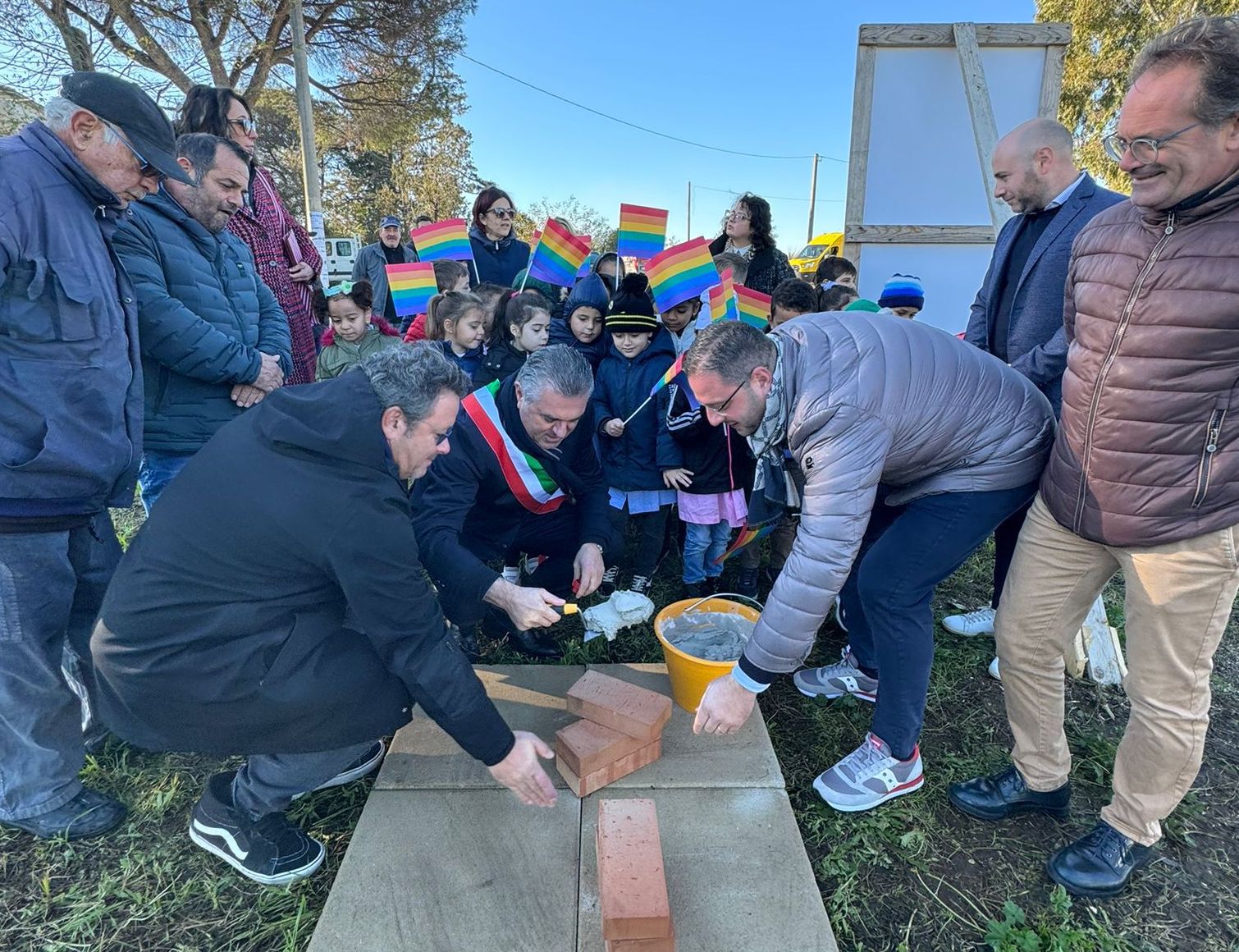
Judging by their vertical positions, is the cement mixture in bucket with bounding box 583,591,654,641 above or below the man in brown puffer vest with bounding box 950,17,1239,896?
below

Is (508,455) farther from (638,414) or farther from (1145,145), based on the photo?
(1145,145)

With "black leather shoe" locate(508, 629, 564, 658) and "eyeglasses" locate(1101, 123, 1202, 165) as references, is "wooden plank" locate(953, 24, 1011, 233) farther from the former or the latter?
"black leather shoe" locate(508, 629, 564, 658)

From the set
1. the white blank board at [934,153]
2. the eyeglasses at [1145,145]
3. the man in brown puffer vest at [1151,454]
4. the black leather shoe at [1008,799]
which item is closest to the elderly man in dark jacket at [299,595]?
the black leather shoe at [1008,799]

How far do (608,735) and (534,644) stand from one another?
1123 mm

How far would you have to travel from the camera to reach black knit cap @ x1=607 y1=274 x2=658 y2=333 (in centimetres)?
372

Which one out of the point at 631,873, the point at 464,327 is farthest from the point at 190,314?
the point at 631,873

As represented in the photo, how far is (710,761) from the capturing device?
2.36 m

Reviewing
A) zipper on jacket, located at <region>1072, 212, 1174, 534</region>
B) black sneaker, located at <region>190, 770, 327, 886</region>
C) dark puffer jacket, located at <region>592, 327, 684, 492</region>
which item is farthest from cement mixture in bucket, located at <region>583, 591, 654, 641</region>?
zipper on jacket, located at <region>1072, 212, 1174, 534</region>

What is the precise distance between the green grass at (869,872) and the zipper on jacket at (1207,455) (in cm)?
126

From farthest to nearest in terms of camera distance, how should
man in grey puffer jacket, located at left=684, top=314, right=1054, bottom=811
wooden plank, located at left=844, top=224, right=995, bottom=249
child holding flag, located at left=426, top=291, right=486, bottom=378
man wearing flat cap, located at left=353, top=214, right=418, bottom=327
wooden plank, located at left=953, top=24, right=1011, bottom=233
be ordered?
1. man wearing flat cap, located at left=353, top=214, right=418, bottom=327
2. wooden plank, located at left=844, top=224, right=995, bottom=249
3. wooden plank, located at left=953, top=24, right=1011, bottom=233
4. child holding flag, located at left=426, top=291, right=486, bottom=378
5. man in grey puffer jacket, located at left=684, top=314, right=1054, bottom=811

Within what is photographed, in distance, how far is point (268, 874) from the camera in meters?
2.06

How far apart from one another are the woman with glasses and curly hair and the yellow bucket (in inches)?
119

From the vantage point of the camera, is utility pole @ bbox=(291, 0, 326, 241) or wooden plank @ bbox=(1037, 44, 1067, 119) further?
utility pole @ bbox=(291, 0, 326, 241)

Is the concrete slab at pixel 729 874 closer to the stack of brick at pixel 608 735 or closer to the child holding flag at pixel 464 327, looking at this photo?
the stack of brick at pixel 608 735
